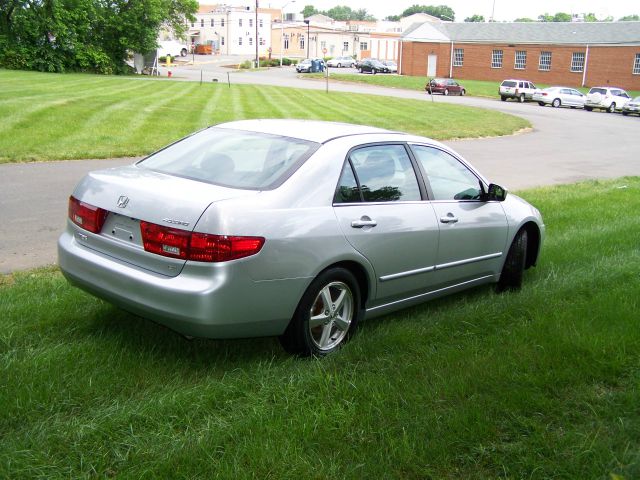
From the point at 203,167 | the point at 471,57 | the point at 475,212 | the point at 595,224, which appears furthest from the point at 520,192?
the point at 471,57

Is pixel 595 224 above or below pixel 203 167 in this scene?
below

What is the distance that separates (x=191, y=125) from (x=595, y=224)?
41.2 ft

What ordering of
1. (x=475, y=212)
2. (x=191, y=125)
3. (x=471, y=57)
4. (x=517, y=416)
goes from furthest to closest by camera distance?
(x=471, y=57)
(x=191, y=125)
(x=475, y=212)
(x=517, y=416)

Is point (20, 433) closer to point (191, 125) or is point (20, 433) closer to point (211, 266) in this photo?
point (211, 266)

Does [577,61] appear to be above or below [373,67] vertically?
above

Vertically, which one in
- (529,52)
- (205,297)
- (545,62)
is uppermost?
(529,52)

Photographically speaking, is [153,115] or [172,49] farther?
[172,49]

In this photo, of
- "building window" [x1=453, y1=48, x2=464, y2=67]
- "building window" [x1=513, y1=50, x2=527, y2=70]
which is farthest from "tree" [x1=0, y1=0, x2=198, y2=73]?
"building window" [x1=513, y1=50, x2=527, y2=70]

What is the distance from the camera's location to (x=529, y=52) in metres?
68.8

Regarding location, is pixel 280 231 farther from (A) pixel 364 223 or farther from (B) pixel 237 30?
(B) pixel 237 30

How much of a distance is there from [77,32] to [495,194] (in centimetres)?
4579

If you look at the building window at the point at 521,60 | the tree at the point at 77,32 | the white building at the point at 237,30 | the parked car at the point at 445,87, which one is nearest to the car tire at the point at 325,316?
the tree at the point at 77,32

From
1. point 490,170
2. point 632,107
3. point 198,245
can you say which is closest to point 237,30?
point 632,107

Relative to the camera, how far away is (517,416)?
11.8 ft
